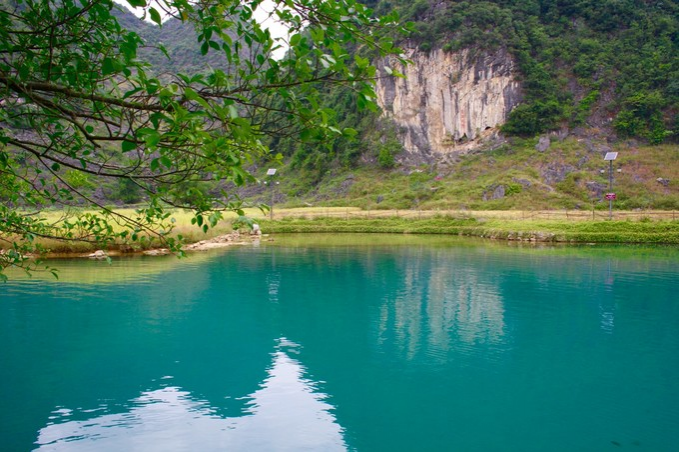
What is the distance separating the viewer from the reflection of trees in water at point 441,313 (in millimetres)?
12422

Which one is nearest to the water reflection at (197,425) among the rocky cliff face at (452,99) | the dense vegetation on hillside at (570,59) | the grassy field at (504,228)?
the grassy field at (504,228)

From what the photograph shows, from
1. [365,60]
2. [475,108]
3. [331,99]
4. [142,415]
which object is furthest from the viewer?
[331,99]

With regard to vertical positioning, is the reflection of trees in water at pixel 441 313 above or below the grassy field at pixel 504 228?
below

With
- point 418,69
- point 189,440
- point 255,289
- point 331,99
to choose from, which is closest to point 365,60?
point 189,440

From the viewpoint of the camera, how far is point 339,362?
1095 cm

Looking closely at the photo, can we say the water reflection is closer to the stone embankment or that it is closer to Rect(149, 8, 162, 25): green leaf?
Rect(149, 8, 162, 25): green leaf

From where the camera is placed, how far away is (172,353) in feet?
37.5

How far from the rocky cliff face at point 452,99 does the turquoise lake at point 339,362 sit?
5177 cm

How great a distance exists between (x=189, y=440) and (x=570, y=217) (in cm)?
3932

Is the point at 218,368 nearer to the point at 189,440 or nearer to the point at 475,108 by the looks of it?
the point at 189,440

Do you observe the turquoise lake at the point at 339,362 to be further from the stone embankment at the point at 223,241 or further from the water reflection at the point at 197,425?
the stone embankment at the point at 223,241

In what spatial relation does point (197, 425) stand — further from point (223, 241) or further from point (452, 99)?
point (452, 99)

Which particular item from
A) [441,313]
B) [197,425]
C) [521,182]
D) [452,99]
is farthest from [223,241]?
[452,99]

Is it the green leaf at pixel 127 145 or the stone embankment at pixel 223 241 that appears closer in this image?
the green leaf at pixel 127 145
